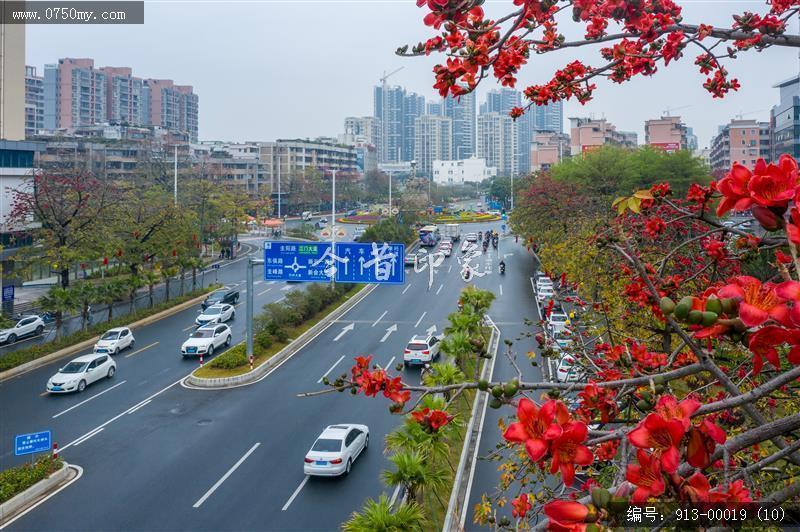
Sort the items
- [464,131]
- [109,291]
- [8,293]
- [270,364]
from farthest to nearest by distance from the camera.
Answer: [464,131] < [8,293] < [109,291] < [270,364]

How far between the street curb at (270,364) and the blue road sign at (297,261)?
3001 millimetres

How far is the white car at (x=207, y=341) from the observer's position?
2331 cm

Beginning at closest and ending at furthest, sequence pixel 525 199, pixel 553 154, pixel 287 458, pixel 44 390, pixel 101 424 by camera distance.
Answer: pixel 287 458 → pixel 101 424 → pixel 44 390 → pixel 525 199 → pixel 553 154

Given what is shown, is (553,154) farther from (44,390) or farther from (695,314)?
(695,314)

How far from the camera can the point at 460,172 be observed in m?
134

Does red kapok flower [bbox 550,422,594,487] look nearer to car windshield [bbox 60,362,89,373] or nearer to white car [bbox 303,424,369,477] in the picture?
white car [bbox 303,424,369,477]

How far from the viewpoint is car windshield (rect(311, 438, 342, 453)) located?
1370 centimetres

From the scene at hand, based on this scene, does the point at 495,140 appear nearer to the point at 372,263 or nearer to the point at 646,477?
the point at 372,263

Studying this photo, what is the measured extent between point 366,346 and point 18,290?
69.5 ft

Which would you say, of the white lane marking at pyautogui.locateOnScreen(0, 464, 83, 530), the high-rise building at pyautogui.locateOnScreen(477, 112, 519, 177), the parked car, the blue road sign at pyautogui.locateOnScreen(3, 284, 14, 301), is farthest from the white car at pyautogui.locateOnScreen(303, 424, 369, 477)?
the high-rise building at pyautogui.locateOnScreen(477, 112, 519, 177)

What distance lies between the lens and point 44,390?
1978cm

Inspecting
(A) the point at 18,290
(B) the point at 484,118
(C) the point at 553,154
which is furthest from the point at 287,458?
(B) the point at 484,118

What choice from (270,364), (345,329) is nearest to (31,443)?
(270,364)

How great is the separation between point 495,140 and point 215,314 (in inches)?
5319
